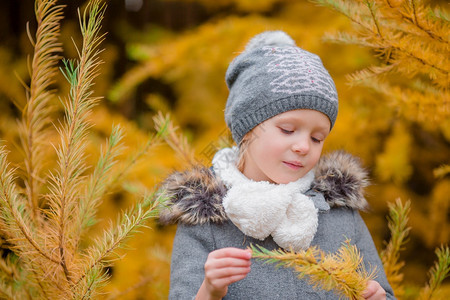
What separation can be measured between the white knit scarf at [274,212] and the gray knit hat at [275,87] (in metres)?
0.17

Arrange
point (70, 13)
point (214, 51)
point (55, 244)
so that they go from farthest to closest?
1. point (70, 13)
2. point (214, 51)
3. point (55, 244)

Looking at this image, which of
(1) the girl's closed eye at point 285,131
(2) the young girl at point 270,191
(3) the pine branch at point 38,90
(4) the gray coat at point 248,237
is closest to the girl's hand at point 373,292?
(2) the young girl at point 270,191

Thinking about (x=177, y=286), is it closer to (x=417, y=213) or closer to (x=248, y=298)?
(x=248, y=298)

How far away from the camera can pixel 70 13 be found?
2.56m

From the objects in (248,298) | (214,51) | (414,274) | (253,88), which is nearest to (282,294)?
(248,298)

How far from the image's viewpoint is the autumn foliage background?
5.18 ft

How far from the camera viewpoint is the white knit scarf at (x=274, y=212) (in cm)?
91

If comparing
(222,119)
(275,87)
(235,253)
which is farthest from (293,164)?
(222,119)

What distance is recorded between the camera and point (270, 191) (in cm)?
93

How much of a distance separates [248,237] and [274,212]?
123 mm

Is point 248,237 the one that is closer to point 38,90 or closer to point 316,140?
point 316,140

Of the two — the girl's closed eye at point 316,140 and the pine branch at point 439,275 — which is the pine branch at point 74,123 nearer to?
the girl's closed eye at point 316,140

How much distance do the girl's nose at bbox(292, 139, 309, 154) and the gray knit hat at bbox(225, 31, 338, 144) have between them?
0.27 ft

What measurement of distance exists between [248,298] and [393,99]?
68 centimetres
